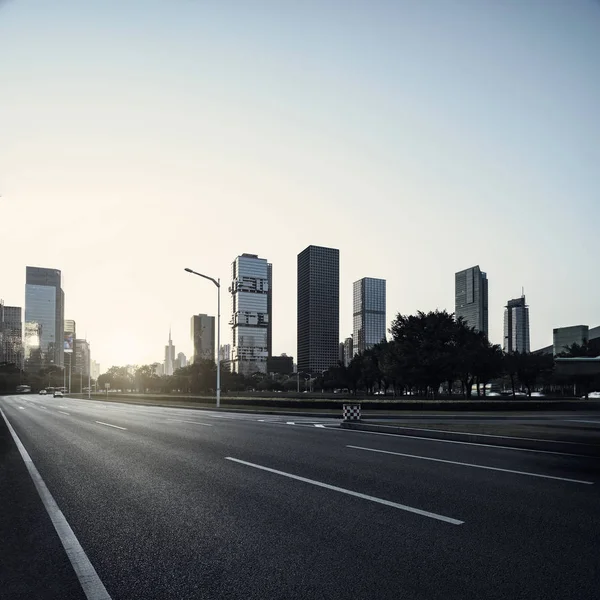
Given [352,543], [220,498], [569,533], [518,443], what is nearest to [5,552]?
[220,498]

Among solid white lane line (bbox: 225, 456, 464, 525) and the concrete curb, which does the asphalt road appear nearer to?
solid white lane line (bbox: 225, 456, 464, 525)

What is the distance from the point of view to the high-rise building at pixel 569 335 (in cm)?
17550

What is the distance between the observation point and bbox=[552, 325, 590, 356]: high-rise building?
176m

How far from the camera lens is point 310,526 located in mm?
5781

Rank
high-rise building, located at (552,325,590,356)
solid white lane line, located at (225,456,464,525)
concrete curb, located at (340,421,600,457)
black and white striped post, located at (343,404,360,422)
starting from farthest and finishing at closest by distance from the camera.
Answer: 1. high-rise building, located at (552,325,590,356)
2. black and white striped post, located at (343,404,360,422)
3. concrete curb, located at (340,421,600,457)
4. solid white lane line, located at (225,456,464,525)

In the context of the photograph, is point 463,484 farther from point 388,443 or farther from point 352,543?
point 388,443

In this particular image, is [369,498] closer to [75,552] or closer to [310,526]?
[310,526]

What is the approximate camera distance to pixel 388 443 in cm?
1373

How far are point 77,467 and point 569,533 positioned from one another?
376 inches

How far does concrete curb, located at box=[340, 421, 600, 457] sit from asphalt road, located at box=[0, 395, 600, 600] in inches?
42.7

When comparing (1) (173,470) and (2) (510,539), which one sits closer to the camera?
(2) (510,539)

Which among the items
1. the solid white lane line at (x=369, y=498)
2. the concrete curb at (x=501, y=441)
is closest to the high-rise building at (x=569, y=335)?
the concrete curb at (x=501, y=441)

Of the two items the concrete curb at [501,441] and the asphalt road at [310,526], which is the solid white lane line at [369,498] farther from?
the concrete curb at [501,441]

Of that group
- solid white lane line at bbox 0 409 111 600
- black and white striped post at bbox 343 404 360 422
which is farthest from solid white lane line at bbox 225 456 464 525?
black and white striped post at bbox 343 404 360 422
